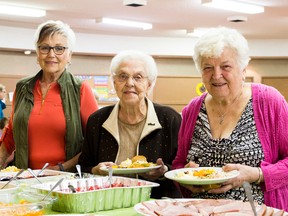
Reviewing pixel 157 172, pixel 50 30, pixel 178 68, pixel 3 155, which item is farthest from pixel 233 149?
pixel 178 68

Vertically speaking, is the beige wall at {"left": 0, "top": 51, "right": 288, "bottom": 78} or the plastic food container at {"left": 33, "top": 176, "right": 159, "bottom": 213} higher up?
the beige wall at {"left": 0, "top": 51, "right": 288, "bottom": 78}

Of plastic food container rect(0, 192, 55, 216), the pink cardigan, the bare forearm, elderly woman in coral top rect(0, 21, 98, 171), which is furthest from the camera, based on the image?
the bare forearm

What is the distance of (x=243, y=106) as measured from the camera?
2281mm

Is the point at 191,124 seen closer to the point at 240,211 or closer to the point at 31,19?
the point at 240,211

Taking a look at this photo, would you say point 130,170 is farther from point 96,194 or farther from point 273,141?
point 273,141

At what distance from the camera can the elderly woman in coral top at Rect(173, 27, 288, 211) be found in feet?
6.99

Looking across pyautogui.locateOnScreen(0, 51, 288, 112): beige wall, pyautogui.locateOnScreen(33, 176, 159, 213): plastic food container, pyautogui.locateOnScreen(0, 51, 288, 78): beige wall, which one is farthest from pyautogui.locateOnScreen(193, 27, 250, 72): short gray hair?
pyautogui.locateOnScreen(0, 51, 288, 112): beige wall

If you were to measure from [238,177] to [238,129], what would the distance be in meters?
0.28

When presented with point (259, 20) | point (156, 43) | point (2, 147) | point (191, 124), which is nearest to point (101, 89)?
point (156, 43)

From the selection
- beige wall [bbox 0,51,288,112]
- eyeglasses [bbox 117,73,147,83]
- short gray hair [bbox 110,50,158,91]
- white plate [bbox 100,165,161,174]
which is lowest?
white plate [bbox 100,165,161,174]

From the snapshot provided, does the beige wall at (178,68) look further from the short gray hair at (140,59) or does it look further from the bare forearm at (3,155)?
the short gray hair at (140,59)

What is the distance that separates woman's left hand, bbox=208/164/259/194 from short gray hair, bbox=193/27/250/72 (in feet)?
1.50

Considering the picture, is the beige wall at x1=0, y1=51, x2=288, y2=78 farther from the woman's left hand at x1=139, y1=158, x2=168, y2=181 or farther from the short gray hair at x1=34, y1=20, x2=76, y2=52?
the woman's left hand at x1=139, y1=158, x2=168, y2=181

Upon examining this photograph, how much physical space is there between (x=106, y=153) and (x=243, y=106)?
76 cm
